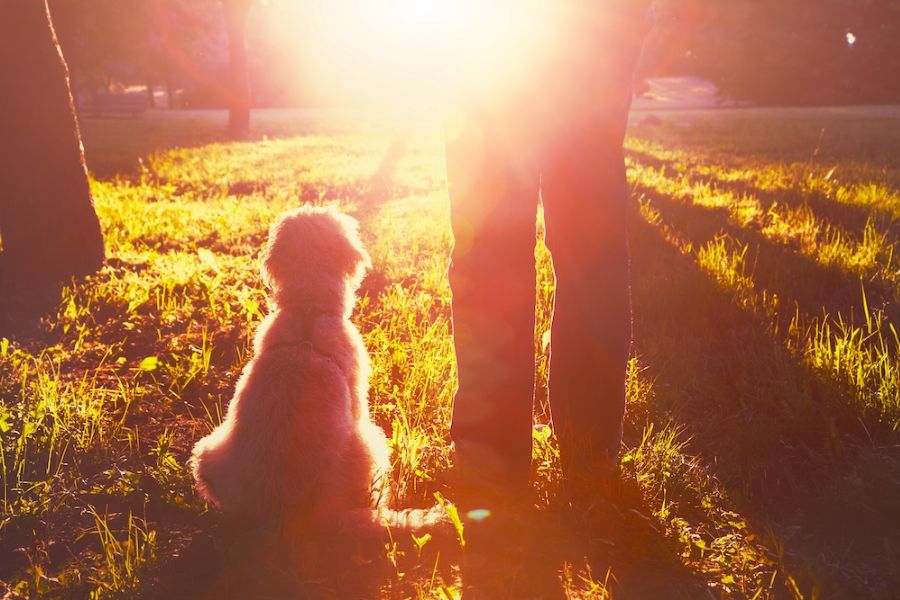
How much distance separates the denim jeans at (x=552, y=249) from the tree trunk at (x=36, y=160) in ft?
14.1

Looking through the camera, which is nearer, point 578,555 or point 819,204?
point 578,555

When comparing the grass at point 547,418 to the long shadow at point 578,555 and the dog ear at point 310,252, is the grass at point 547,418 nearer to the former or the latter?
the long shadow at point 578,555

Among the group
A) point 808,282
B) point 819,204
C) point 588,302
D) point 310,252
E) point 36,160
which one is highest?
point 36,160

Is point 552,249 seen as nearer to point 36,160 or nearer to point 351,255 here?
point 351,255

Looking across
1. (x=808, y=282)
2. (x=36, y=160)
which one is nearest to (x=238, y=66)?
(x=36, y=160)

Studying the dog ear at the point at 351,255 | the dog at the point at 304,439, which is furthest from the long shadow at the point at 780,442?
the dog ear at the point at 351,255

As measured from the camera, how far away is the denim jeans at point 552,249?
7.89 ft

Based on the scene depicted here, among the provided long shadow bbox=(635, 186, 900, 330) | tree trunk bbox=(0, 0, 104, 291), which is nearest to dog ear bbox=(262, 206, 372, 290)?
long shadow bbox=(635, 186, 900, 330)

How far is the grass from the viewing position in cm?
234

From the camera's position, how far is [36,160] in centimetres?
531

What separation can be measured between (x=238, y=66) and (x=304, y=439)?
22621 millimetres

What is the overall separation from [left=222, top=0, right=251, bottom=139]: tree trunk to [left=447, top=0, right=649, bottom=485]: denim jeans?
21908 mm

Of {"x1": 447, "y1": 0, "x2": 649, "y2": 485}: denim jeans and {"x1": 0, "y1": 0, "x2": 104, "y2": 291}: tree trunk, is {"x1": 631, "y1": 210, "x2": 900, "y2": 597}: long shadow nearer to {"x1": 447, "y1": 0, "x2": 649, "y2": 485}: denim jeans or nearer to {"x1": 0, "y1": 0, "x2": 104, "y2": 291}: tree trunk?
{"x1": 447, "y1": 0, "x2": 649, "y2": 485}: denim jeans

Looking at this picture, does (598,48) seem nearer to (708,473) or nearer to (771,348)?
(708,473)
